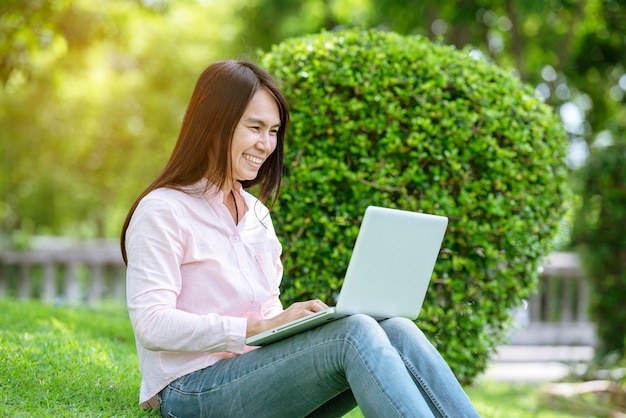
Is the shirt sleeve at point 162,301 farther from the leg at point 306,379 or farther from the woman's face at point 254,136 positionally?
the woman's face at point 254,136

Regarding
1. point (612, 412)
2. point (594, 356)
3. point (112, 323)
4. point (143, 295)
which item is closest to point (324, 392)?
point (143, 295)

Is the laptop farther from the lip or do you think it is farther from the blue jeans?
the lip

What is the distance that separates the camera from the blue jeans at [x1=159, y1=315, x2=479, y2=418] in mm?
2541

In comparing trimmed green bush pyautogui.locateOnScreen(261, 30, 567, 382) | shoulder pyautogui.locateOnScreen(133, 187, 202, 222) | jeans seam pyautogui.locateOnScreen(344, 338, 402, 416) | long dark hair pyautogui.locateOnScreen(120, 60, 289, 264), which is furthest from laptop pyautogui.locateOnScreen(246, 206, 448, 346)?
trimmed green bush pyautogui.locateOnScreen(261, 30, 567, 382)

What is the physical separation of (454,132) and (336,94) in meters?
0.64

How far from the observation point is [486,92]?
14.5 feet

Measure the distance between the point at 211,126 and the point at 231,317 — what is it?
2.26 ft

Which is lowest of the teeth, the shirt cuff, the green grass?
the green grass

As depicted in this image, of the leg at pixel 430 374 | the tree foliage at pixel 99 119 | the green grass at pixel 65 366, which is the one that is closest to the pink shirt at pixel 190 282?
the green grass at pixel 65 366

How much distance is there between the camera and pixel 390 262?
Result: 8.80 ft

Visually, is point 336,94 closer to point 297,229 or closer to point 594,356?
point 297,229

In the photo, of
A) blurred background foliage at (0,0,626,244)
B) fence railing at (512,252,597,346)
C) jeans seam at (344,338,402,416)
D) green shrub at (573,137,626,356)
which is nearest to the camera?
jeans seam at (344,338,402,416)

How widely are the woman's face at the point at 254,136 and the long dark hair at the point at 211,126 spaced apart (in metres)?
0.02

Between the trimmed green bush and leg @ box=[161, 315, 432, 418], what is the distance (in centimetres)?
163
